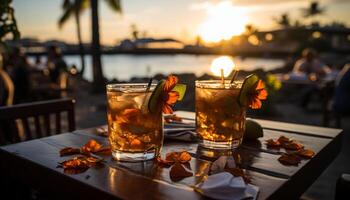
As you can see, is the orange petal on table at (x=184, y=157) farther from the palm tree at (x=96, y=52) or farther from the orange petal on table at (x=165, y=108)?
the palm tree at (x=96, y=52)

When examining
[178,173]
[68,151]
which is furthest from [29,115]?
[178,173]

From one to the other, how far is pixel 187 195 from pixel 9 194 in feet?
3.13

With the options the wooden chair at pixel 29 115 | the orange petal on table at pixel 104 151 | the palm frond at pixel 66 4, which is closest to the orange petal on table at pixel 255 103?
the orange petal on table at pixel 104 151

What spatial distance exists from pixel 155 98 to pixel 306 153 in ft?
1.72

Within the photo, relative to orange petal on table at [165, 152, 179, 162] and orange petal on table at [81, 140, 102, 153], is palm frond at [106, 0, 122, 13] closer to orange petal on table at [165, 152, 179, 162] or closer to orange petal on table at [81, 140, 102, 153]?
orange petal on table at [81, 140, 102, 153]

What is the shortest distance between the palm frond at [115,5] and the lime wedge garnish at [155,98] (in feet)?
53.5

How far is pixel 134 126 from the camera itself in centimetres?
100

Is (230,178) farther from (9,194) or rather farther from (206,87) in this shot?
(9,194)

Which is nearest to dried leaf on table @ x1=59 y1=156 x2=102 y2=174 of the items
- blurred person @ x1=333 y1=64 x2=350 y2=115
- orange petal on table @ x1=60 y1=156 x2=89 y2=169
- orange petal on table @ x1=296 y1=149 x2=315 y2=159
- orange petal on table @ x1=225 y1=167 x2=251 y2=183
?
orange petal on table @ x1=60 y1=156 x2=89 y2=169

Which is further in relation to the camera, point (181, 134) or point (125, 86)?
point (181, 134)

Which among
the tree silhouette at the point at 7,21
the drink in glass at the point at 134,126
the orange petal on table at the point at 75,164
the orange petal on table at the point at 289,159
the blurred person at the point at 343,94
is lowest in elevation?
the blurred person at the point at 343,94

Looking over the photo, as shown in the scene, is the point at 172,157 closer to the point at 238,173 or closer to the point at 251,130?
the point at 238,173

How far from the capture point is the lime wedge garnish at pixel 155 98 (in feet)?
3.23

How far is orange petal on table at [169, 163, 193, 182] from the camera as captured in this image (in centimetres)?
89
